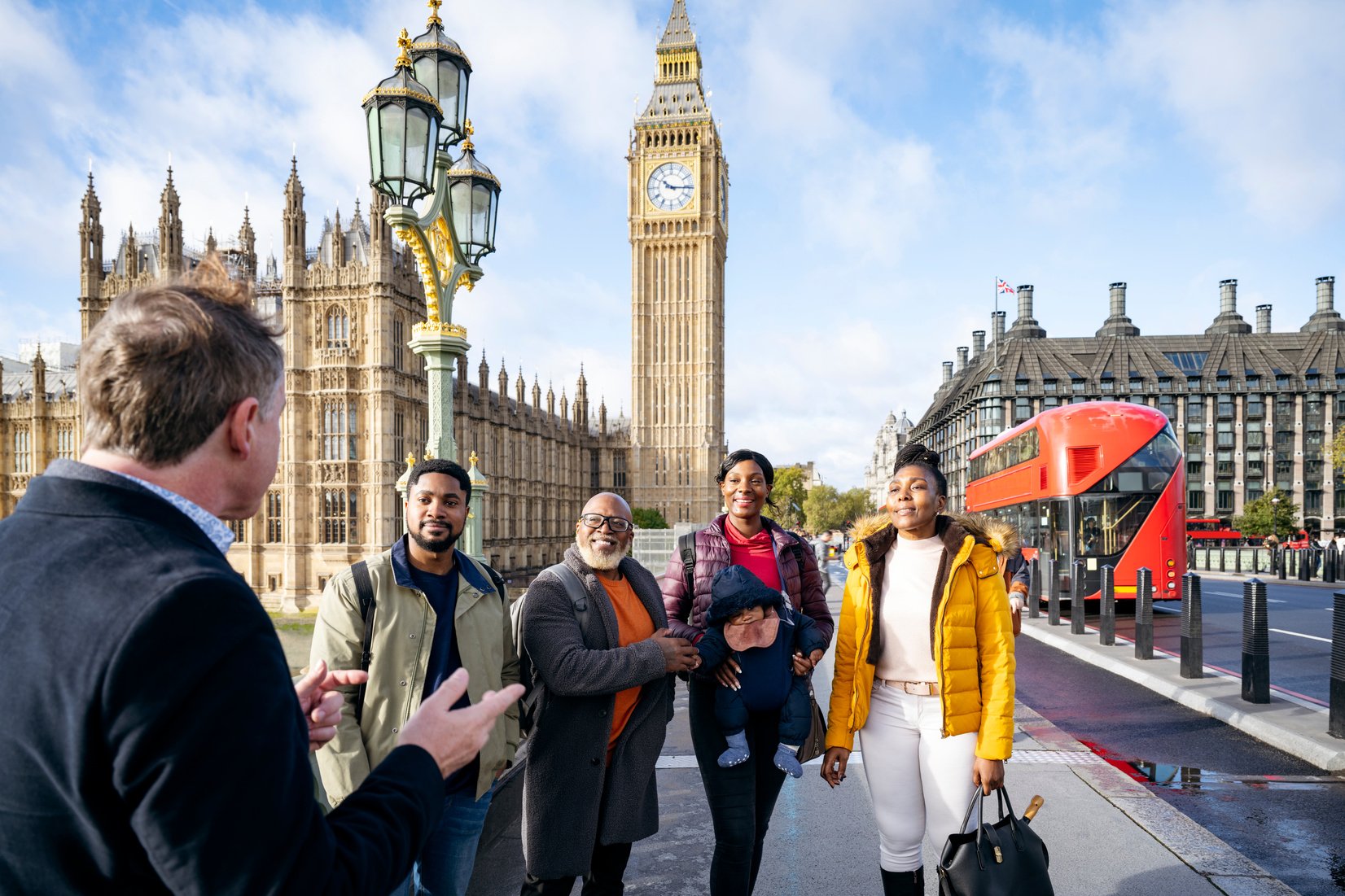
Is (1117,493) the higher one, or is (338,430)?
(338,430)

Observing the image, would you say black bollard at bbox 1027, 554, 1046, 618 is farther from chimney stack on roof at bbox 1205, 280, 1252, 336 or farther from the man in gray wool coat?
chimney stack on roof at bbox 1205, 280, 1252, 336

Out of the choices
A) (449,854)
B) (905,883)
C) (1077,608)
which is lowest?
(1077,608)

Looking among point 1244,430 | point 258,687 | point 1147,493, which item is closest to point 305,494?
point 1147,493

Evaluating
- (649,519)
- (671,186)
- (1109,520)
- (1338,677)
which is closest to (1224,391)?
(649,519)

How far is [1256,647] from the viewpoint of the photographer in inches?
285

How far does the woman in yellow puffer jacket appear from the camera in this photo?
307cm

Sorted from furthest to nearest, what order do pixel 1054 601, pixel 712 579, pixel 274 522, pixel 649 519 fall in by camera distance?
Answer: pixel 649 519, pixel 274 522, pixel 1054 601, pixel 712 579

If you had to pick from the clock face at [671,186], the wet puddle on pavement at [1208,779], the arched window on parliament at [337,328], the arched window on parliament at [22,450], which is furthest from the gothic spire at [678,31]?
the wet puddle on pavement at [1208,779]

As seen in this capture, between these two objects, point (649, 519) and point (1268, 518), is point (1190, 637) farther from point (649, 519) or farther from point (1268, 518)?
point (649, 519)

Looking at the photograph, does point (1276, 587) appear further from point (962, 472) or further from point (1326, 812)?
point (962, 472)

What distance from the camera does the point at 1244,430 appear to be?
55625mm

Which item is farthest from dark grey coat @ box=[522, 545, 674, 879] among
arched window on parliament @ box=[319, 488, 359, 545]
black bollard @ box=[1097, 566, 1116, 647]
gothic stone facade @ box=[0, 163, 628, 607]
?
arched window on parliament @ box=[319, 488, 359, 545]

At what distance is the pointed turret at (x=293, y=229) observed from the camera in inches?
1316

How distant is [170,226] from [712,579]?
41041 millimetres
